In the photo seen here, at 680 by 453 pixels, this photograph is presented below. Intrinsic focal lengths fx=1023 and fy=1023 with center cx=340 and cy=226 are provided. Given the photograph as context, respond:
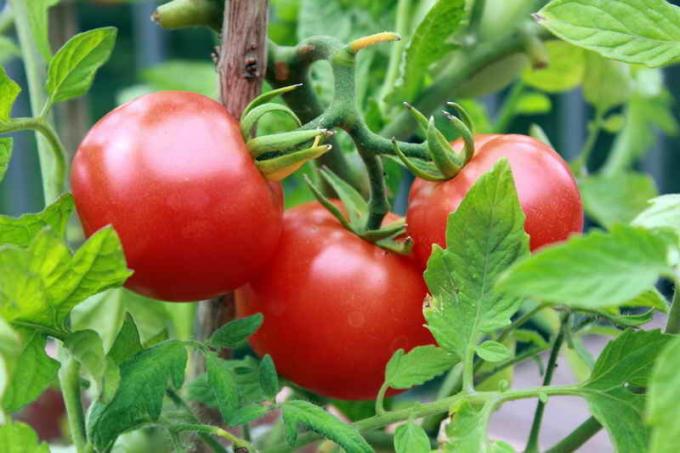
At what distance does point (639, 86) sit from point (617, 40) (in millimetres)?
496

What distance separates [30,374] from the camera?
0.35 m

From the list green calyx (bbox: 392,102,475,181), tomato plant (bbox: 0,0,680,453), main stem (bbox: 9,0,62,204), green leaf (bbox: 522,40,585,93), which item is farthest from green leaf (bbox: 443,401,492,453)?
green leaf (bbox: 522,40,585,93)

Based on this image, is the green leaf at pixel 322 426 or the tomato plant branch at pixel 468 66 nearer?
the green leaf at pixel 322 426

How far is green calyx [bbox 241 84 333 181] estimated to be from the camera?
387 mm

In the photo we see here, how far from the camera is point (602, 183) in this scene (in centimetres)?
83

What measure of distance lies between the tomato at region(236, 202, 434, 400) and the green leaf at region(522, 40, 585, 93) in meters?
0.28

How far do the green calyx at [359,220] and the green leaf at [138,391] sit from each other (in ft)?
0.36

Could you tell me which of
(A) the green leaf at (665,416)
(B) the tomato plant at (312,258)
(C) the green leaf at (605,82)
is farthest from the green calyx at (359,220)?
(C) the green leaf at (605,82)

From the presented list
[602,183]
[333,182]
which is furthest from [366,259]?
[602,183]

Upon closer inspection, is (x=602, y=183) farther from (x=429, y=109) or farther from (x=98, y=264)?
(x=98, y=264)

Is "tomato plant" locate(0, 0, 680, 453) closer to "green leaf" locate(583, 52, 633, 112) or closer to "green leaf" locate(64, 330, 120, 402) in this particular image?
"green leaf" locate(64, 330, 120, 402)

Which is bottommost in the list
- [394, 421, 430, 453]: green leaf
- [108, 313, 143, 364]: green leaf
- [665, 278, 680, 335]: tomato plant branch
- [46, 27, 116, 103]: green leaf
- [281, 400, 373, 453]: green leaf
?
[281, 400, 373, 453]: green leaf

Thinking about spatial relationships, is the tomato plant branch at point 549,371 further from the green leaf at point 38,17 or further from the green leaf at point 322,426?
the green leaf at point 38,17

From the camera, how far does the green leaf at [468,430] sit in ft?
1.08
